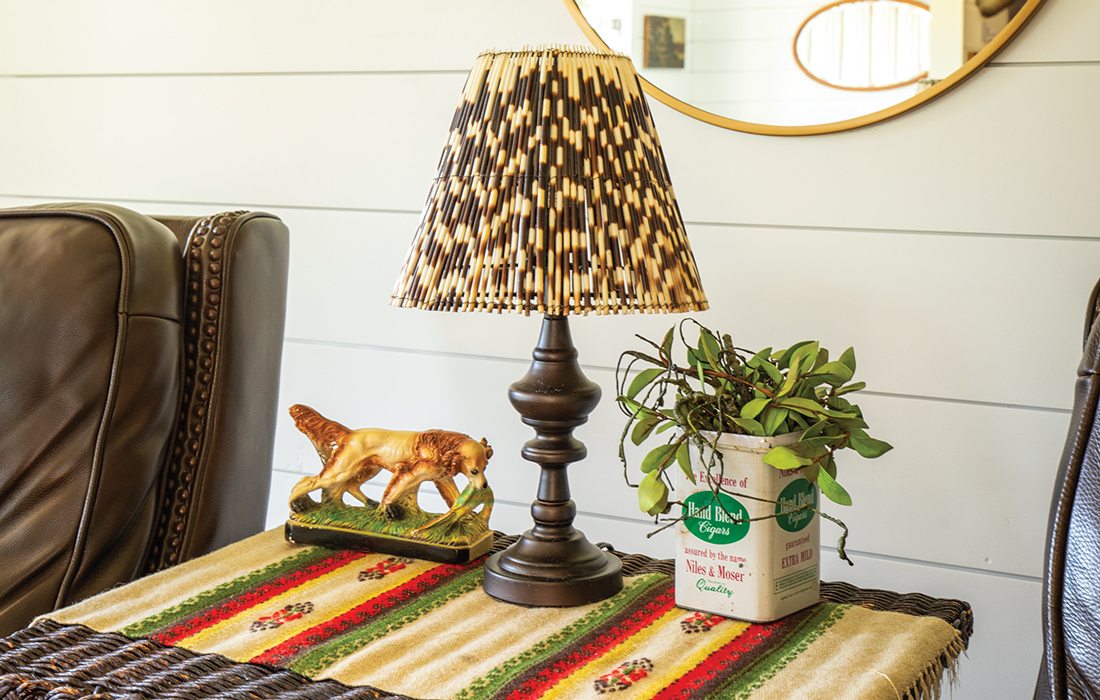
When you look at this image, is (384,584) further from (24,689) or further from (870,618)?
(870,618)

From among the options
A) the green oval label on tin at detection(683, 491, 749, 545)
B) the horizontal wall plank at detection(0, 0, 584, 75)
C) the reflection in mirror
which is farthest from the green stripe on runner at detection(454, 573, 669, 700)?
the horizontal wall plank at detection(0, 0, 584, 75)

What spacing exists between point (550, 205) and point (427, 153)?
63 centimetres

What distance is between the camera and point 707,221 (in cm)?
137

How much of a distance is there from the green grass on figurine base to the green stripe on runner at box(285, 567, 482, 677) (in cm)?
4

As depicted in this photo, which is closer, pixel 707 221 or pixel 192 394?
pixel 192 394

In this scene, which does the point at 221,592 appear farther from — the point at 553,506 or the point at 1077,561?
the point at 1077,561

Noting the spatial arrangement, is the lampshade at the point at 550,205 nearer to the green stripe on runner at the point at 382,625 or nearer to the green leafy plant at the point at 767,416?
the green leafy plant at the point at 767,416

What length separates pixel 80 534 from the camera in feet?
3.60

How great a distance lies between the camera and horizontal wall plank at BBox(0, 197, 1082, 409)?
1.21m

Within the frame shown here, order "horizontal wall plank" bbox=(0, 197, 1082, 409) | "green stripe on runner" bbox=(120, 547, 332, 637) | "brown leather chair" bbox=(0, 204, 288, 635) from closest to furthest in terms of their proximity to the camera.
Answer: "green stripe on runner" bbox=(120, 547, 332, 637), "brown leather chair" bbox=(0, 204, 288, 635), "horizontal wall plank" bbox=(0, 197, 1082, 409)

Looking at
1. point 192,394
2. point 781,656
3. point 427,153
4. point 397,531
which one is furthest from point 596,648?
point 427,153

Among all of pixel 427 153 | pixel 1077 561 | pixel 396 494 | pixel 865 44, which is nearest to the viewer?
pixel 1077 561

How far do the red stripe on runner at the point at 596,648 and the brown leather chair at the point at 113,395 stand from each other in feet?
1.59

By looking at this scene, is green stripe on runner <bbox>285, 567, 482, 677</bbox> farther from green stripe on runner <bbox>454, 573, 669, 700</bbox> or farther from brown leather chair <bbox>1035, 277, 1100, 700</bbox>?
brown leather chair <bbox>1035, 277, 1100, 700</bbox>
